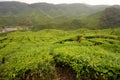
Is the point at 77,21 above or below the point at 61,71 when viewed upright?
below

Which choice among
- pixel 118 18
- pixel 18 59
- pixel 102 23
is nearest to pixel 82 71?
pixel 18 59

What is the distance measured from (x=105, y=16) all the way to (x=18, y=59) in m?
190

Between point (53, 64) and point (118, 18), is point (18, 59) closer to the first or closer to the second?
point (53, 64)

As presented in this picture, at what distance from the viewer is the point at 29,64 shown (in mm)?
14703

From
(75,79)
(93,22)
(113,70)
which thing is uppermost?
(113,70)

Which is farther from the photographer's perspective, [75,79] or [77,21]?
[77,21]

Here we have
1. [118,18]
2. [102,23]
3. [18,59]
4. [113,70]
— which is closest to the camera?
[113,70]

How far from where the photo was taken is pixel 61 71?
14.5 m

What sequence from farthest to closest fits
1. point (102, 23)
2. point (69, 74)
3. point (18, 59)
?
point (102, 23)
point (18, 59)
point (69, 74)

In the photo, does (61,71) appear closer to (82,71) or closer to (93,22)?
(82,71)

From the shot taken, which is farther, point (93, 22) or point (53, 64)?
point (93, 22)

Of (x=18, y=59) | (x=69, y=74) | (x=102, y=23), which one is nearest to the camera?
(x=69, y=74)

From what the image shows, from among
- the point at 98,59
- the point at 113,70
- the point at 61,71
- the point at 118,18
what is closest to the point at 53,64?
the point at 61,71

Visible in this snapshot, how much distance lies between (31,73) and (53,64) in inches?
78.6
